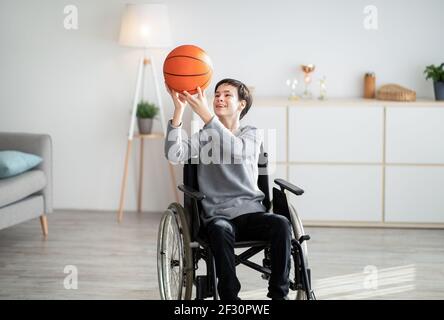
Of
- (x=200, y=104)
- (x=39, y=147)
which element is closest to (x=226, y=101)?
(x=200, y=104)

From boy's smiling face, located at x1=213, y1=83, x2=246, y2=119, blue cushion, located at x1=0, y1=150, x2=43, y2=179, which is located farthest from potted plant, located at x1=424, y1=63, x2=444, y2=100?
blue cushion, located at x1=0, y1=150, x2=43, y2=179

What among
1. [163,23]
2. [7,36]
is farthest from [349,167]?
[7,36]

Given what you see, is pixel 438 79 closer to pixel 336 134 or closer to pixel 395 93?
pixel 395 93

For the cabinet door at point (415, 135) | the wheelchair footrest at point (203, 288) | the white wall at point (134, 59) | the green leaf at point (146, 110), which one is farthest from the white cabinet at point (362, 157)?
the wheelchair footrest at point (203, 288)

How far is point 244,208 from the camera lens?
367cm

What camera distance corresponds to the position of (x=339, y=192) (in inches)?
226

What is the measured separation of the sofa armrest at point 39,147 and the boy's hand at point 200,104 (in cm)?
207

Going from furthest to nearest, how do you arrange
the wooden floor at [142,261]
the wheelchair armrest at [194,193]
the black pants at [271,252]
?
the wooden floor at [142,261] → the wheelchair armrest at [194,193] → the black pants at [271,252]

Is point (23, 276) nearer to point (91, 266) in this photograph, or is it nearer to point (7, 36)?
point (91, 266)

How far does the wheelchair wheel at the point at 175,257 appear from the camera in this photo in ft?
11.3

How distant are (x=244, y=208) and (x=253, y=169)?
0.20m

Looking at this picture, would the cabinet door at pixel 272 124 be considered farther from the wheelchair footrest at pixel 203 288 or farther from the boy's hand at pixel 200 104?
the wheelchair footrest at pixel 203 288

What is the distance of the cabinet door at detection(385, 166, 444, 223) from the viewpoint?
5684 mm

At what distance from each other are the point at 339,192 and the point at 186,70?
240cm
